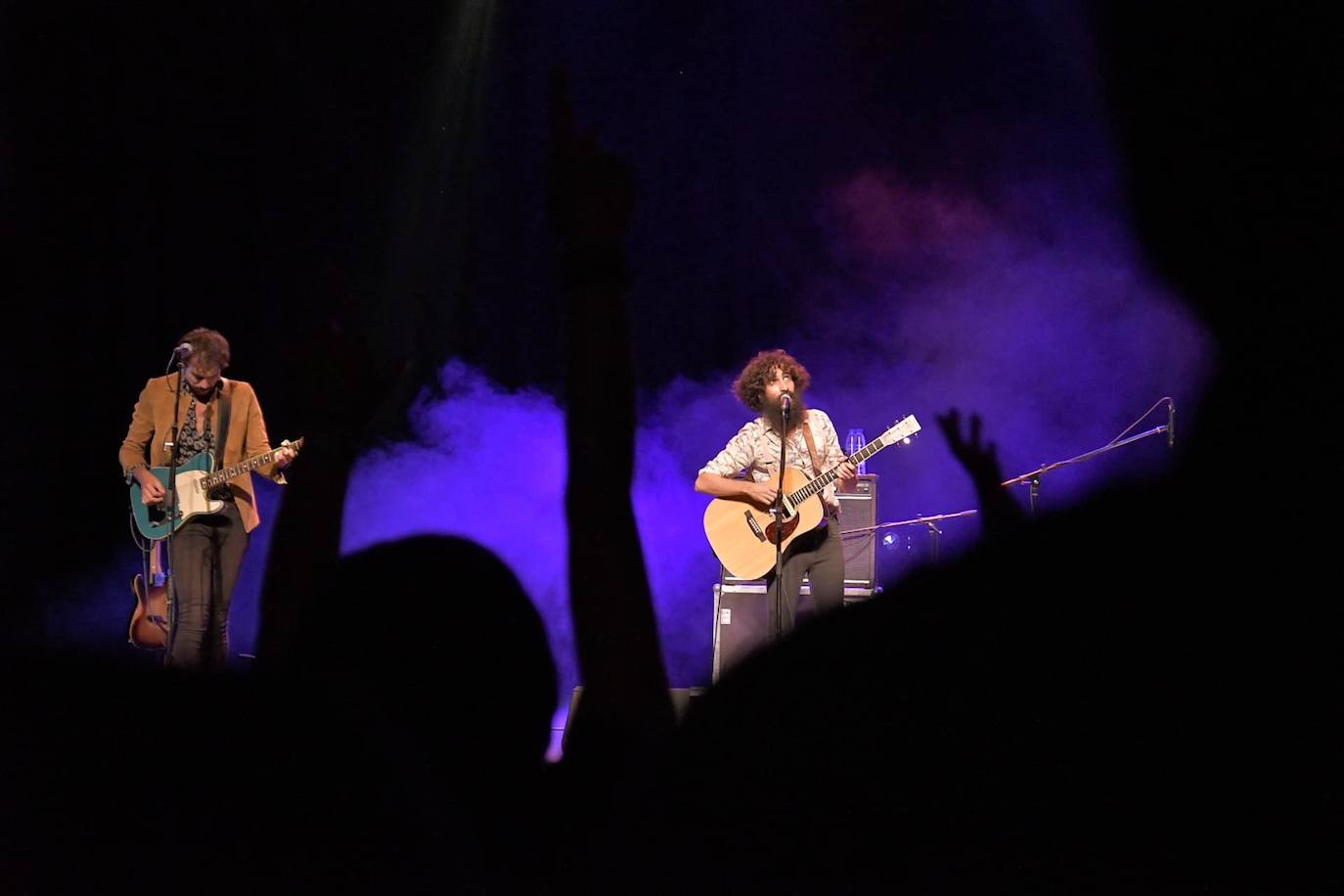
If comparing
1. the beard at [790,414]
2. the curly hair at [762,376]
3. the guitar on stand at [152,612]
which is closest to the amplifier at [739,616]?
the beard at [790,414]

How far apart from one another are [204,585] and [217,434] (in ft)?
2.07

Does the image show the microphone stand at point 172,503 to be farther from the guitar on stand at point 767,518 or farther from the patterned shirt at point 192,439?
the guitar on stand at point 767,518

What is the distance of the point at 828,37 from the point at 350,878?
3.85 m

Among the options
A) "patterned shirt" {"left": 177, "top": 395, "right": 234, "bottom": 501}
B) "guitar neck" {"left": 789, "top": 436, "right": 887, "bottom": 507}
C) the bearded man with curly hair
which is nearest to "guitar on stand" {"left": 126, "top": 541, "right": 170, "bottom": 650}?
"patterned shirt" {"left": 177, "top": 395, "right": 234, "bottom": 501}

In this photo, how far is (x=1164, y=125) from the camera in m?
4.31

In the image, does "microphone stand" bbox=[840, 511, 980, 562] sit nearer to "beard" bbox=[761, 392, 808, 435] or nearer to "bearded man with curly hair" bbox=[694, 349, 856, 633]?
"bearded man with curly hair" bbox=[694, 349, 856, 633]

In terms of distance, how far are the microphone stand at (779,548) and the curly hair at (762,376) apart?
23 cm

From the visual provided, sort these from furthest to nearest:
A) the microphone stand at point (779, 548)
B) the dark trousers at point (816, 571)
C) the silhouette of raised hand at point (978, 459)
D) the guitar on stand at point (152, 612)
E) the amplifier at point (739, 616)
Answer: the silhouette of raised hand at point (978, 459) → the guitar on stand at point (152, 612) → the amplifier at point (739, 616) → the dark trousers at point (816, 571) → the microphone stand at point (779, 548)

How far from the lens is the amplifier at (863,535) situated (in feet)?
15.5

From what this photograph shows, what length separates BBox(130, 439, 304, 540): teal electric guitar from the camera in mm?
4199

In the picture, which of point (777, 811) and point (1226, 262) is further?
point (1226, 262)

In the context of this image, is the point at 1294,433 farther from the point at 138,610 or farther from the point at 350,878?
the point at 138,610

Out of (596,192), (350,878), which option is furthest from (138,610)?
(596,192)

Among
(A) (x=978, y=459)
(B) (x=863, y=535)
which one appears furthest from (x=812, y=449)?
(A) (x=978, y=459)
